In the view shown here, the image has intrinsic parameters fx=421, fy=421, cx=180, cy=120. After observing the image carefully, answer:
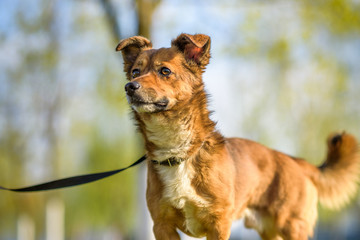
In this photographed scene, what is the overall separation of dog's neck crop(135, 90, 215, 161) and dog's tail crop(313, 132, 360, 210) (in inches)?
92.4

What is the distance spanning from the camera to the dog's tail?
573cm

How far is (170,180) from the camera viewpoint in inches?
159

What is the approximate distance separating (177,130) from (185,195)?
24.8 inches

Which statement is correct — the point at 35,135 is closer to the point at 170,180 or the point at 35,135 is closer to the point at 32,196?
the point at 32,196

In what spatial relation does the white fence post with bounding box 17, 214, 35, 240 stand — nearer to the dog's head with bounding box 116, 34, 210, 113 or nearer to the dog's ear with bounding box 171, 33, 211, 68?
the dog's head with bounding box 116, 34, 210, 113

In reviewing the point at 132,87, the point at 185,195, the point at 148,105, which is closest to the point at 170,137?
the point at 148,105

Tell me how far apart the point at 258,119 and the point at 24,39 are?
33.5 feet

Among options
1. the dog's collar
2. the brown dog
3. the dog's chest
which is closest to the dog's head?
the brown dog

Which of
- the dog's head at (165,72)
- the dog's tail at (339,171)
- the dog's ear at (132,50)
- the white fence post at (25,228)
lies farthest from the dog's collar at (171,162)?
the white fence post at (25,228)

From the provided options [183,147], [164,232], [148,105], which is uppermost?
[148,105]

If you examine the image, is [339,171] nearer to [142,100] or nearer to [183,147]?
[183,147]

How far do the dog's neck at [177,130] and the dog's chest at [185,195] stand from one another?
0.15 m

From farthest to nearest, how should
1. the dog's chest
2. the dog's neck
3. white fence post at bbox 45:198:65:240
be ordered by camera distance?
white fence post at bbox 45:198:65:240 < the dog's neck < the dog's chest

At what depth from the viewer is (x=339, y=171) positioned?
5828 mm
